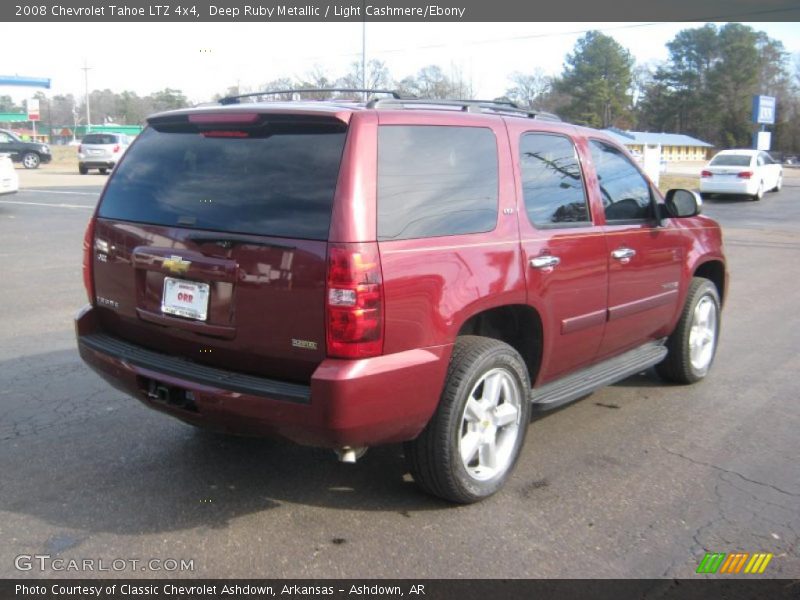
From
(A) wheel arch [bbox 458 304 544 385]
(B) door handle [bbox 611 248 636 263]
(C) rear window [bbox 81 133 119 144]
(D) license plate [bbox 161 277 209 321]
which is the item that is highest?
(C) rear window [bbox 81 133 119 144]

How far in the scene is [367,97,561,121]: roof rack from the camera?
3.59 m

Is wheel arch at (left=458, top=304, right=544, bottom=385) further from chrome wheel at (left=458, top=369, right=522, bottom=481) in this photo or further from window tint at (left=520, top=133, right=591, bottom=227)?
window tint at (left=520, top=133, right=591, bottom=227)

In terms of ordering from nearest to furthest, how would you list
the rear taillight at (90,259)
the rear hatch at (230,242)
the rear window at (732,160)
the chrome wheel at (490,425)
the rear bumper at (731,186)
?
the rear hatch at (230,242) < the chrome wheel at (490,425) < the rear taillight at (90,259) < the rear bumper at (731,186) < the rear window at (732,160)

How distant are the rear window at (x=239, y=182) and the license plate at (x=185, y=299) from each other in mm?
267

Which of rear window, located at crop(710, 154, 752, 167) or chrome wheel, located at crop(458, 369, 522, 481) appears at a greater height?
rear window, located at crop(710, 154, 752, 167)

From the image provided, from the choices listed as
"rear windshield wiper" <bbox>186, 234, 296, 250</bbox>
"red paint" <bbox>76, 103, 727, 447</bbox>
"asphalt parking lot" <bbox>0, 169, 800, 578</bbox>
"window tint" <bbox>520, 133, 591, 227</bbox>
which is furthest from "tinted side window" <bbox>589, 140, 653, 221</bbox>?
"rear windshield wiper" <bbox>186, 234, 296, 250</bbox>

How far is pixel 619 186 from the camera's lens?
493cm

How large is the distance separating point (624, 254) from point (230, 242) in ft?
8.23

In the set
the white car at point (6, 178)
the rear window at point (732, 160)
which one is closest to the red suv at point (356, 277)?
the white car at point (6, 178)

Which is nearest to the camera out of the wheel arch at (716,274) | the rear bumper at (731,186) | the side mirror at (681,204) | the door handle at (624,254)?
the door handle at (624,254)

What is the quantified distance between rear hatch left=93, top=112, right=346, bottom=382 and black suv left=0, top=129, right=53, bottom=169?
35.3 m

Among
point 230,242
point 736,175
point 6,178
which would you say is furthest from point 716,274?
point 736,175

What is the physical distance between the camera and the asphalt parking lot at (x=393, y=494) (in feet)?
10.6

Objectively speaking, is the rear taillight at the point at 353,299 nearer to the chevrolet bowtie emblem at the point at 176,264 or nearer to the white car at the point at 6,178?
the chevrolet bowtie emblem at the point at 176,264
